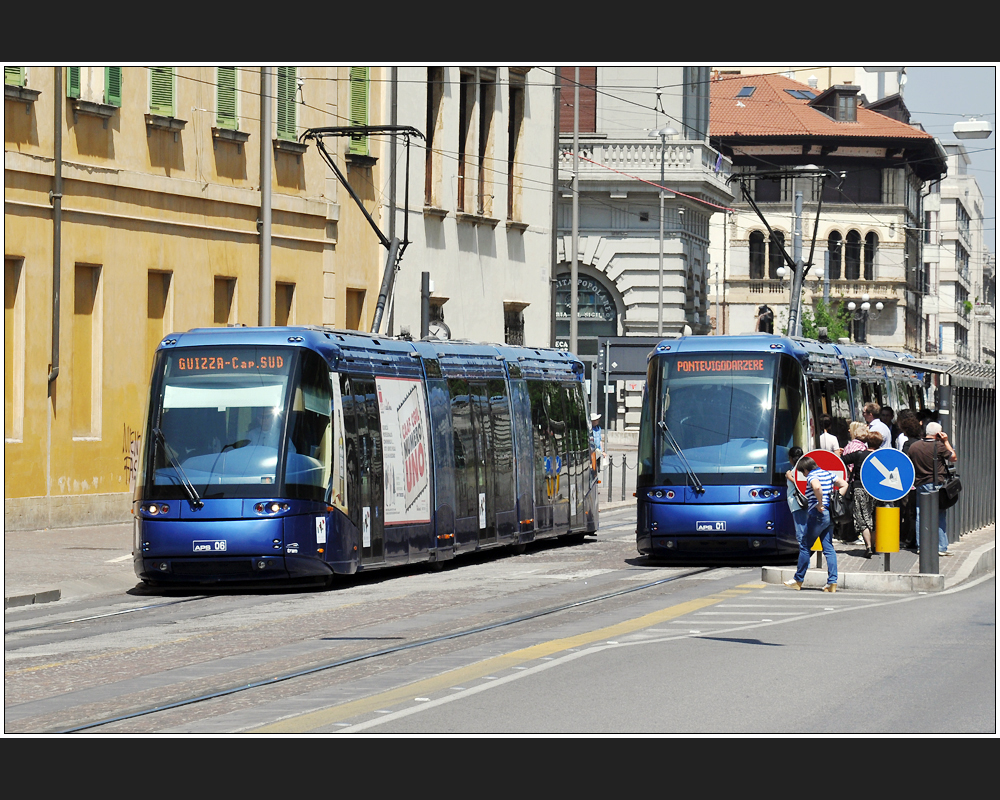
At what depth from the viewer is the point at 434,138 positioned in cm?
4116

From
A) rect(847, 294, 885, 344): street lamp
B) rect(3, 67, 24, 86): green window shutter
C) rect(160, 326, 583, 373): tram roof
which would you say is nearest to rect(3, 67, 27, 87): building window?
rect(3, 67, 24, 86): green window shutter

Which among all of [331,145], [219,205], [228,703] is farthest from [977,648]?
[331,145]

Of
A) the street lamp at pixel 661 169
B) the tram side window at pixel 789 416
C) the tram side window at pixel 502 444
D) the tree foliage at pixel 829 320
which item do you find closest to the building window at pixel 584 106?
the street lamp at pixel 661 169

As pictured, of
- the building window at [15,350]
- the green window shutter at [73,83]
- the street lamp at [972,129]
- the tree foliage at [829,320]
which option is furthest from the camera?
the tree foliage at [829,320]

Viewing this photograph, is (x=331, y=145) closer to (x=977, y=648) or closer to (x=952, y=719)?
(x=977, y=648)

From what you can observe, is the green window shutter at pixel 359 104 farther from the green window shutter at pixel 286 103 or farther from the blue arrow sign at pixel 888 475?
the blue arrow sign at pixel 888 475

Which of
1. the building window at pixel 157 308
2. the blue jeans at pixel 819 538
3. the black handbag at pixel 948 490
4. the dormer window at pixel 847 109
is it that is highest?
the dormer window at pixel 847 109

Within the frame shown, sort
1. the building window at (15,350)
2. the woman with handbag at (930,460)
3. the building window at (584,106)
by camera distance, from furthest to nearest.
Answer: the building window at (584,106), the building window at (15,350), the woman with handbag at (930,460)

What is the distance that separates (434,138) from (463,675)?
29.0 m

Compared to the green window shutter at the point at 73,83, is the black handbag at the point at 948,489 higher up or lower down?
lower down

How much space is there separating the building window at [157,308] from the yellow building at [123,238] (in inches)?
1.3

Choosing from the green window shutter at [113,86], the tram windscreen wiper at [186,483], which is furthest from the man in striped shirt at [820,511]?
the green window shutter at [113,86]

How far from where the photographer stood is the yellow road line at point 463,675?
11102 mm

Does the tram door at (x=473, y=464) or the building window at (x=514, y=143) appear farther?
the building window at (x=514, y=143)
